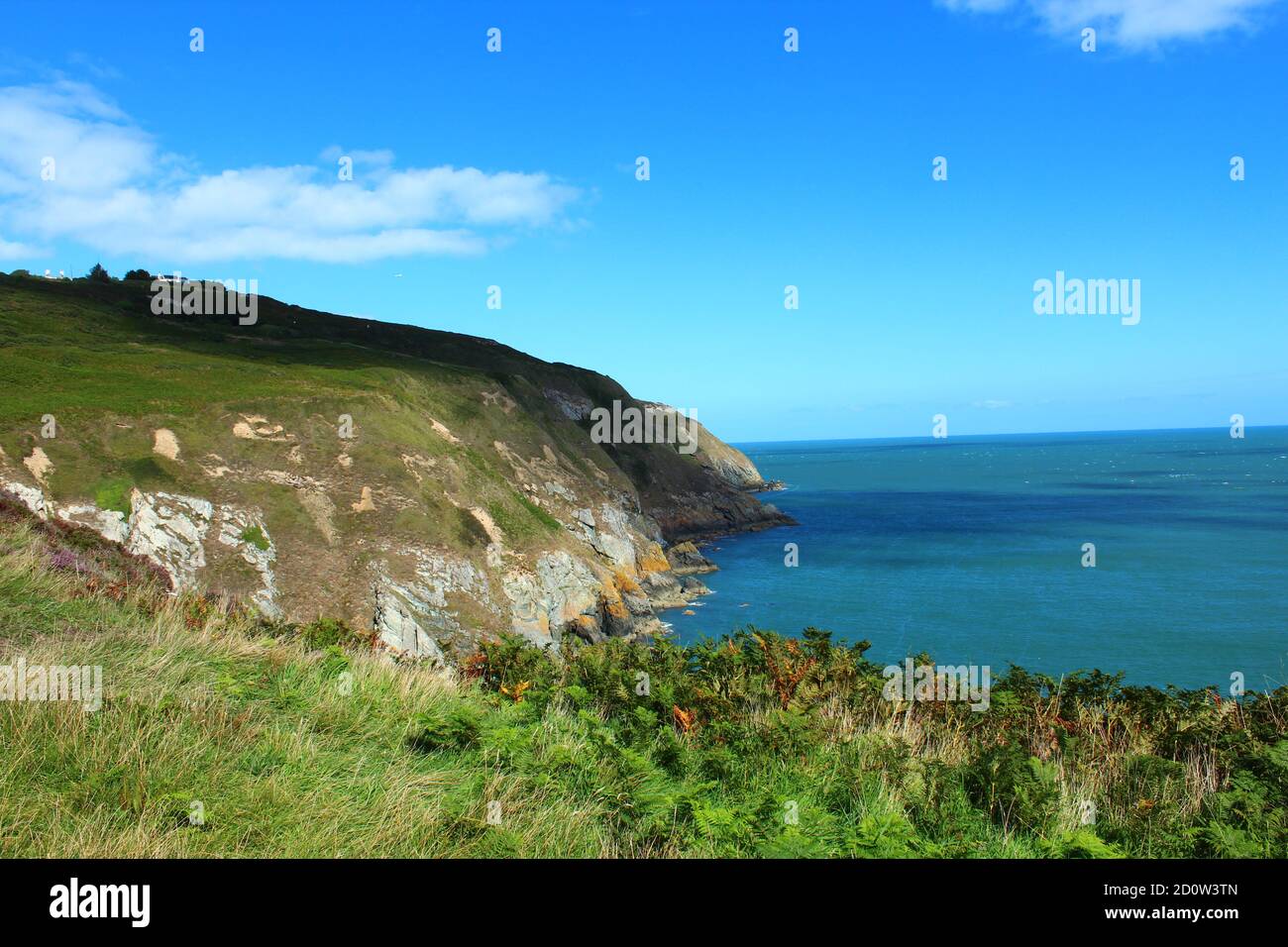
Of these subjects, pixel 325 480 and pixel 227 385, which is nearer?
pixel 325 480

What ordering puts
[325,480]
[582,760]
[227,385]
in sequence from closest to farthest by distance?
[582,760] → [325,480] → [227,385]

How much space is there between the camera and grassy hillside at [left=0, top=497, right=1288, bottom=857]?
5.52 m

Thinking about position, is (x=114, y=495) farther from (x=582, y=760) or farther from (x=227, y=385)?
(x=582, y=760)

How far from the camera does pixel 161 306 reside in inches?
2756

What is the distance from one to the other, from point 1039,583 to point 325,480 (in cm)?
→ 5134

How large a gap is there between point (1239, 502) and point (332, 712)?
5066 inches

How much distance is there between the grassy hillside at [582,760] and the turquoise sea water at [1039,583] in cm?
1271

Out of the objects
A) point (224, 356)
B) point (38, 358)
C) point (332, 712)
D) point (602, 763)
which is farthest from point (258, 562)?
point (602, 763)

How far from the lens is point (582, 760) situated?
287 inches

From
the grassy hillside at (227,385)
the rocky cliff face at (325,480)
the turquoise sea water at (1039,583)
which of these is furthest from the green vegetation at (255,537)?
the turquoise sea water at (1039,583)

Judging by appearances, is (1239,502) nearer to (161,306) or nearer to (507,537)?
(507,537)

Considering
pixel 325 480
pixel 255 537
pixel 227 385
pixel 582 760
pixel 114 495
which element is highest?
pixel 227 385

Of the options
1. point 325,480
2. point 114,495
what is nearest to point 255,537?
point 114,495

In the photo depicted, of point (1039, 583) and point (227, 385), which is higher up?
point (227, 385)
